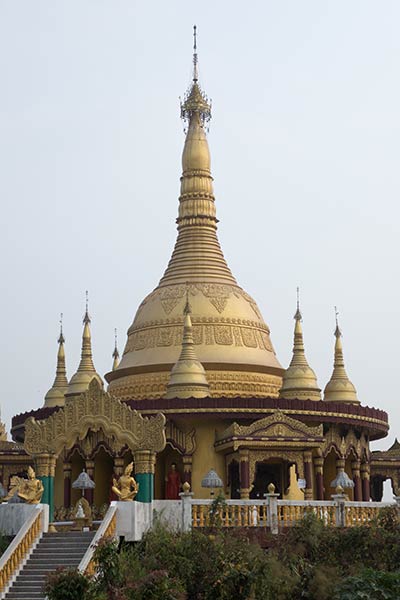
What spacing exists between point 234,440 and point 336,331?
42.7ft

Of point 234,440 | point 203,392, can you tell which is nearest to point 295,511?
point 234,440

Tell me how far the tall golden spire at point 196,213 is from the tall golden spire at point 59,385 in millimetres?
6833

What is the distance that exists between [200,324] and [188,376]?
14.9 ft

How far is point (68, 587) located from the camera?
23.9 meters

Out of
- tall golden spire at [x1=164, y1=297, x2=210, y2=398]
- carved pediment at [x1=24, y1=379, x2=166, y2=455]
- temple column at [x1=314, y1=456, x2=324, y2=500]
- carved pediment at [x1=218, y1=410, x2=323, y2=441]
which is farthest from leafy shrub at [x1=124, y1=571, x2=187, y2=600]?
tall golden spire at [x1=164, y1=297, x2=210, y2=398]

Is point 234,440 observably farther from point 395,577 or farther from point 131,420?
point 395,577

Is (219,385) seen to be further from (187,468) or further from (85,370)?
(85,370)

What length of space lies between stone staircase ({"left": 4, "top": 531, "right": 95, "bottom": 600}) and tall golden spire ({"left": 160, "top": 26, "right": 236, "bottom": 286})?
22.5 meters

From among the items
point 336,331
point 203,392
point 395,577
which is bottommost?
point 395,577

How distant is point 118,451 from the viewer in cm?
3781

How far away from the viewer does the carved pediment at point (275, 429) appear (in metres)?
41.0

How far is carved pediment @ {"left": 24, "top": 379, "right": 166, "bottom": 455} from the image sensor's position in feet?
113

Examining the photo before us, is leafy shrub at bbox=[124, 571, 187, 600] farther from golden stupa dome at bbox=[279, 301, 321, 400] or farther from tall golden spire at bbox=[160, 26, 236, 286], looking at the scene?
tall golden spire at bbox=[160, 26, 236, 286]

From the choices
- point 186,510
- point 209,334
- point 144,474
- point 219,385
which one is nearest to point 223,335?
point 209,334
